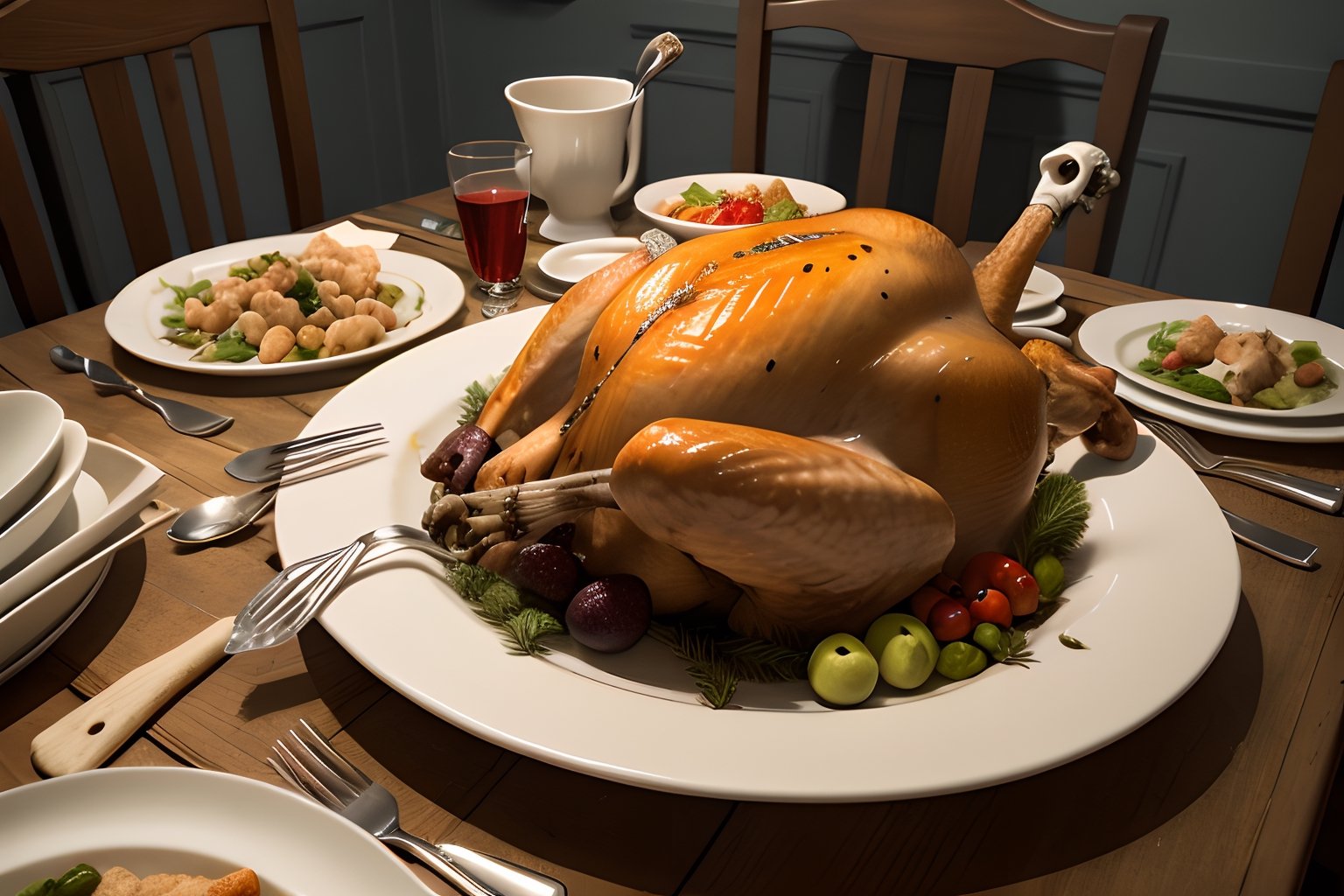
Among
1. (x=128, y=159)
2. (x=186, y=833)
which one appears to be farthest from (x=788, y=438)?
(x=128, y=159)

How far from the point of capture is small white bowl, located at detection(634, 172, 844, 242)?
1.56 meters

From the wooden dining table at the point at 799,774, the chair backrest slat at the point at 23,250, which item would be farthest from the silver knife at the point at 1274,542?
the chair backrest slat at the point at 23,250

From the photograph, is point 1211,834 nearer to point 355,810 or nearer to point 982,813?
point 982,813

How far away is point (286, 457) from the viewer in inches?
38.5

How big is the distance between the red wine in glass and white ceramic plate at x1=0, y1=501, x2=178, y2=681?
2.40ft

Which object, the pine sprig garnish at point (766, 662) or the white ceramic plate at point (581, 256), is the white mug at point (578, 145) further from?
the pine sprig garnish at point (766, 662)

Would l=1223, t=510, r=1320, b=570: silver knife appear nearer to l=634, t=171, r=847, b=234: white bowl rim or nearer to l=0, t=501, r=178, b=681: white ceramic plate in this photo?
l=634, t=171, r=847, b=234: white bowl rim

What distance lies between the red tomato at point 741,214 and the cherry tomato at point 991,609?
0.86 metres

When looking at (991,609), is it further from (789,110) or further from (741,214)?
(789,110)

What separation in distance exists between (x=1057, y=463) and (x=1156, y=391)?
24 centimetres

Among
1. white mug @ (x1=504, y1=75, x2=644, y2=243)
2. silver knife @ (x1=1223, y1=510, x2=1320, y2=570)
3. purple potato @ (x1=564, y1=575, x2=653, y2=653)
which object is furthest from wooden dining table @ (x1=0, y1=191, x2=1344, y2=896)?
white mug @ (x1=504, y1=75, x2=644, y2=243)

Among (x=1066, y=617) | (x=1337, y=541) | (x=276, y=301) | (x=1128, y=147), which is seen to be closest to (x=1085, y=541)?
Answer: (x=1066, y=617)

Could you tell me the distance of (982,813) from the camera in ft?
2.17

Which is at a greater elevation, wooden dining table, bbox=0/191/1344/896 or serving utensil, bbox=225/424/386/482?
serving utensil, bbox=225/424/386/482
